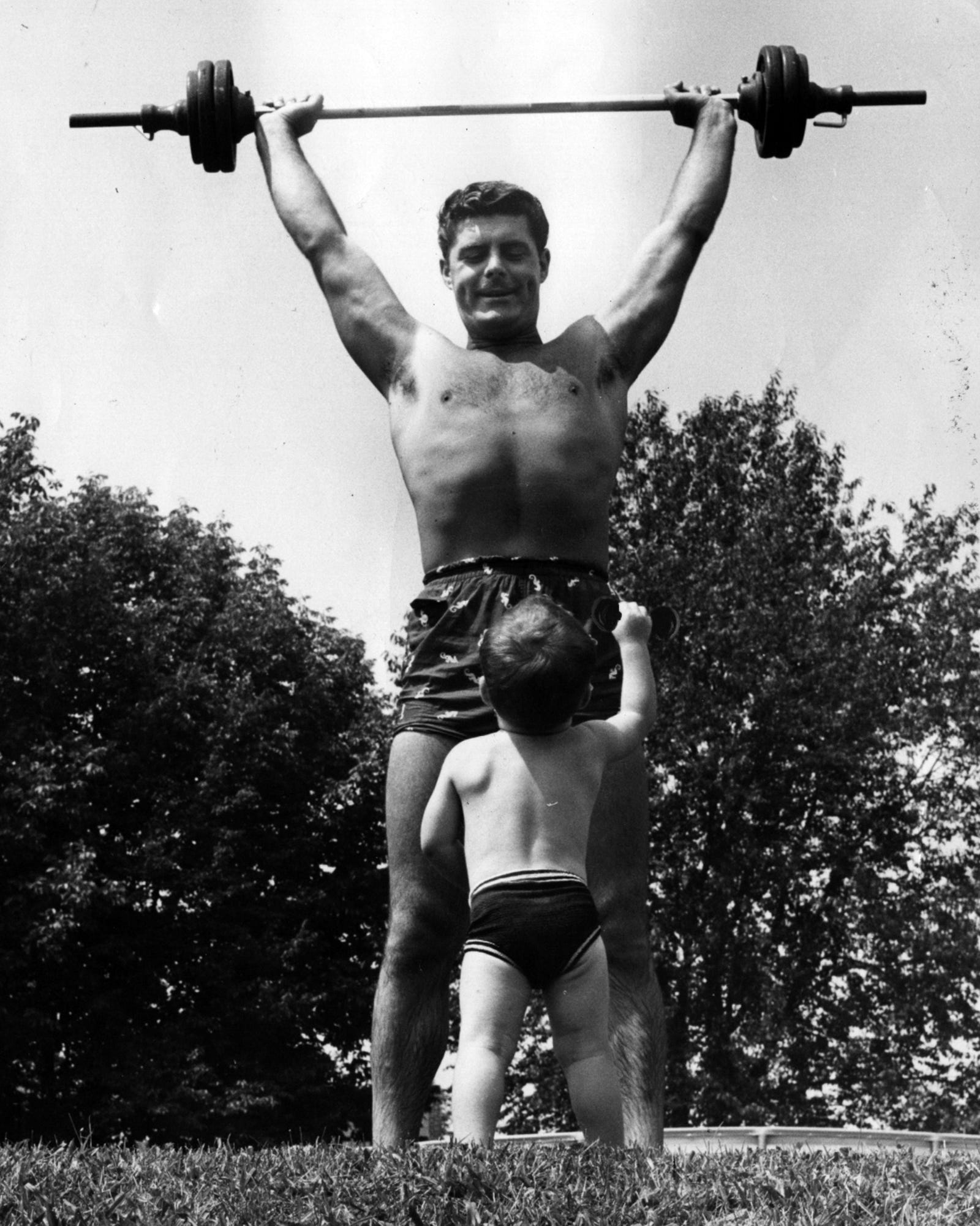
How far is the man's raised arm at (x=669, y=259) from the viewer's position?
15.1 feet

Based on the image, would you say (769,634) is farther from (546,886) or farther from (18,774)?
(546,886)

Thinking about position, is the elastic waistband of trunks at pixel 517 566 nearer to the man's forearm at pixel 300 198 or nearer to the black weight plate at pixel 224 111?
the man's forearm at pixel 300 198

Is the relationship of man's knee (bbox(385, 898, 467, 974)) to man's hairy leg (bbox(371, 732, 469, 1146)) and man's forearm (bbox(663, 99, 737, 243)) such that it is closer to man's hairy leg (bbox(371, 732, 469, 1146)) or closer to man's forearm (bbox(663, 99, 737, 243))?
man's hairy leg (bbox(371, 732, 469, 1146))

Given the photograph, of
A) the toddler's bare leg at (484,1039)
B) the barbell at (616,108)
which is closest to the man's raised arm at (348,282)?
the barbell at (616,108)

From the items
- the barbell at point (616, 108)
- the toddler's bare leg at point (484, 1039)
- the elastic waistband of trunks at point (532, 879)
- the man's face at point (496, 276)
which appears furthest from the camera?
the barbell at point (616, 108)

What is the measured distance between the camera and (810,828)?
25.5 meters

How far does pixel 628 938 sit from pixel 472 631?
959mm

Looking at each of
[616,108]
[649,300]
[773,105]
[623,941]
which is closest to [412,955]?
[623,941]

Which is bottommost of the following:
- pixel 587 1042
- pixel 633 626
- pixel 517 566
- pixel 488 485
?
pixel 587 1042

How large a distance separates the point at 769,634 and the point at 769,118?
2008 centimetres

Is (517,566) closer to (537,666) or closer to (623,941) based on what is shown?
(537,666)

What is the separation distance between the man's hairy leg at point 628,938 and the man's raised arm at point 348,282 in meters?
1.41

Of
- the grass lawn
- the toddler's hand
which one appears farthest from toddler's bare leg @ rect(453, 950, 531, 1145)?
the toddler's hand

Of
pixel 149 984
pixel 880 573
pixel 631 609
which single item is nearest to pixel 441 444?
pixel 631 609
